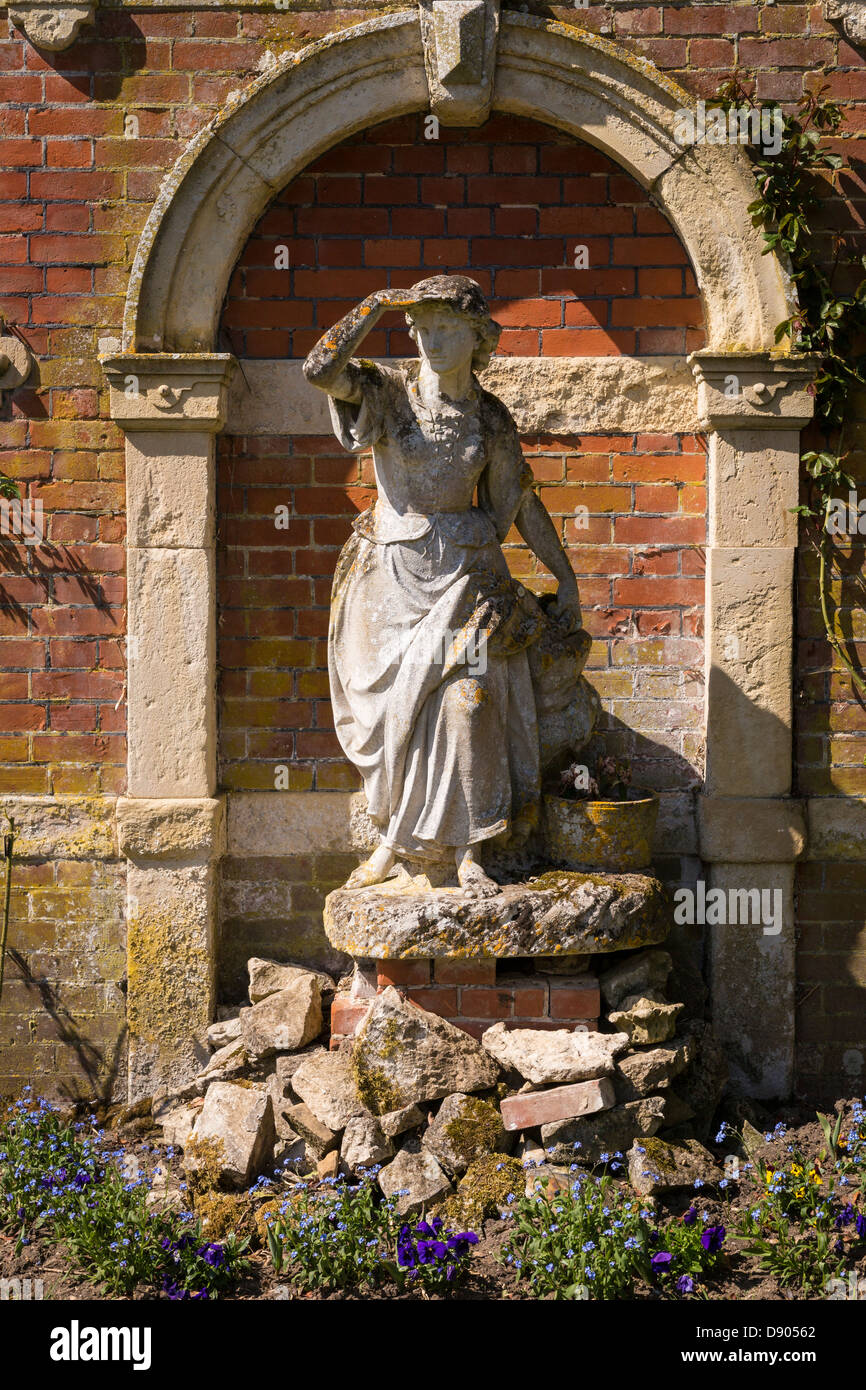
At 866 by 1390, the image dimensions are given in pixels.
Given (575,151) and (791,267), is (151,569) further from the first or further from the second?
(791,267)

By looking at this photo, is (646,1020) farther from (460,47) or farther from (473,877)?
(460,47)

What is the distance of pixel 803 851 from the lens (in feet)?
14.9

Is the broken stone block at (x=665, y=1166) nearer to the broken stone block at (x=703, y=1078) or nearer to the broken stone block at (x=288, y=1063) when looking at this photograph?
the broken stone block at (x=703, y=1078)

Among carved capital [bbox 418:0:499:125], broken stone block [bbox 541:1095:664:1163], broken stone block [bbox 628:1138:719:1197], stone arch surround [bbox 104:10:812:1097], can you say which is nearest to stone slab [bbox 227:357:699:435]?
stone arch surround [bbox 104:10:812:1097]

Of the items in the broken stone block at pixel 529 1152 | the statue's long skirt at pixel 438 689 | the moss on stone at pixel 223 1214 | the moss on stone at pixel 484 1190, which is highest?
the statue's long skirt at pixel 438 689

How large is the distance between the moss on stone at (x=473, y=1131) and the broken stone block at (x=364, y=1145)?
7.7 inches

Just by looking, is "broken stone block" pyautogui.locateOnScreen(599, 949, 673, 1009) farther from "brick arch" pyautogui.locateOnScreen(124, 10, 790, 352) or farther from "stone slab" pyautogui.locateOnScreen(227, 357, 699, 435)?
"brick arch" pyautogui.locateOnScreen(124, 10, 790, 352)

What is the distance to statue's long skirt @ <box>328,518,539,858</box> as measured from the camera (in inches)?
156

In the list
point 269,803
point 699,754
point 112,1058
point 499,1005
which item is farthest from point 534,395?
point 112,1058

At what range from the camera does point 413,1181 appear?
143 inches

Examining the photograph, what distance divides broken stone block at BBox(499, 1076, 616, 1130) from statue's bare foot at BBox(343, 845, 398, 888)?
825 mm

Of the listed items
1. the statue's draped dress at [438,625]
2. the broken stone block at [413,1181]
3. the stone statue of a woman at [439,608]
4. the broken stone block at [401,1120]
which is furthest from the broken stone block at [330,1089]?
the statue's draped dress at [438,625]

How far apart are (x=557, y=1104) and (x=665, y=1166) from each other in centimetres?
35

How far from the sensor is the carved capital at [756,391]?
4473 millimetres
